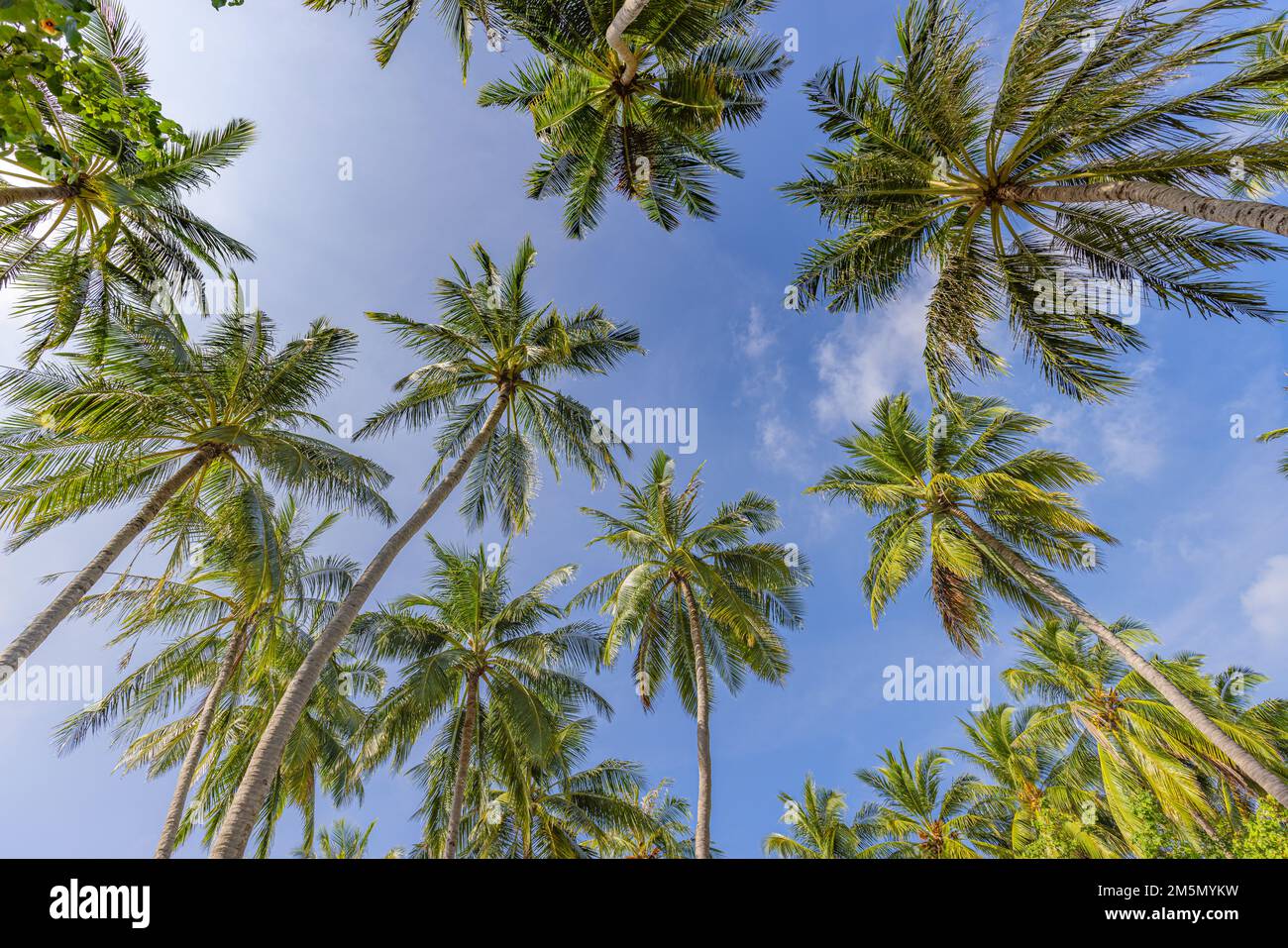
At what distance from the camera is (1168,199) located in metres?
7.28

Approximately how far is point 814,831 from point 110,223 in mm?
25953

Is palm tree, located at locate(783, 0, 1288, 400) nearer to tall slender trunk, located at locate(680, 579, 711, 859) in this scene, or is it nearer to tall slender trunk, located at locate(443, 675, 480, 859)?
tall slender trunk, located at locate(680, 579, 711, 859)

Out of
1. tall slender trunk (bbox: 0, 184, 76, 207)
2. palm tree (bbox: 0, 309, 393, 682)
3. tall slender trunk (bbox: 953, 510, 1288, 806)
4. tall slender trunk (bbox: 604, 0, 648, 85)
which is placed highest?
tall slender trunk (bbox: 604, 0, 648, 85)

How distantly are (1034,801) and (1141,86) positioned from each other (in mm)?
21086

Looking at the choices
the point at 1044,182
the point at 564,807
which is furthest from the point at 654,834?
the point at 1044,182

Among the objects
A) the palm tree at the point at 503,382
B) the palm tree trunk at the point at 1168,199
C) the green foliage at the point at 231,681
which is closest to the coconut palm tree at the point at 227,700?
the green foliage at the point at 231,681

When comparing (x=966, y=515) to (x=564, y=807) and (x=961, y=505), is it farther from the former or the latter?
(x=564, y=807)

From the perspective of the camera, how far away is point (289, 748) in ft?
48.3

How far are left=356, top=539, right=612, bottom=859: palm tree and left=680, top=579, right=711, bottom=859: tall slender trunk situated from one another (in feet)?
8.66

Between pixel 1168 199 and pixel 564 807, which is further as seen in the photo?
pixel 564 807

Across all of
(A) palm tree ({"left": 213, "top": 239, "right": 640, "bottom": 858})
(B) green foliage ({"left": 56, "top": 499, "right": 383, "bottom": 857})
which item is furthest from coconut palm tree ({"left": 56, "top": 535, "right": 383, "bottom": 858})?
(A) palm tree ({"left": 213, "top": 239, "right": 640, "bottom": 858})

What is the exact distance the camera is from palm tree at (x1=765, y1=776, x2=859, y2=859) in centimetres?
2122

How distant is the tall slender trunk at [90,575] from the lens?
25.4 ft
